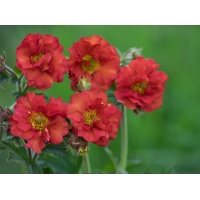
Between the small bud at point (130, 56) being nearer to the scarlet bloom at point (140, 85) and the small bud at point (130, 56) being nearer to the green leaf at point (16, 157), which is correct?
the scarlet bloom at point (140, 85)

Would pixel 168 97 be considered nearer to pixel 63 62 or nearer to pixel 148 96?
pixel 148 96

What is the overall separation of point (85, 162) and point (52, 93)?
0.86m

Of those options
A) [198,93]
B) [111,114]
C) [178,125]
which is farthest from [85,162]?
[198,93]

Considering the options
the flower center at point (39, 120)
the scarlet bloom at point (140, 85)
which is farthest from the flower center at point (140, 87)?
the flower center at point (39, 120)

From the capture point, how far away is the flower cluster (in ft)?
2.95

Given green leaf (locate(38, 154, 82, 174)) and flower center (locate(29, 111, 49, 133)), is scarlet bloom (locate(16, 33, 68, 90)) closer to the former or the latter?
flower center (locate(29, 111, 49, 133))

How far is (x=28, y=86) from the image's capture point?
38.1 inches

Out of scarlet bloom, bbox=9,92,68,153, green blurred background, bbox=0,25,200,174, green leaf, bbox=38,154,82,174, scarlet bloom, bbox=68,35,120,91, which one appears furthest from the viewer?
green blurred background, bbox=0,25,200,174

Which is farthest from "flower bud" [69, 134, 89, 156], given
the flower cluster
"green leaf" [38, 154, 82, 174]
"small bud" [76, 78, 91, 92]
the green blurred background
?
the green blurred background

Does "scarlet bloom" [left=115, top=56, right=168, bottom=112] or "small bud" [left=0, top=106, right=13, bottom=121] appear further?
"scarlet bloom" [left=115, top=56, right=168, bottom=112]

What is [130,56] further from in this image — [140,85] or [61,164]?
[61,164]

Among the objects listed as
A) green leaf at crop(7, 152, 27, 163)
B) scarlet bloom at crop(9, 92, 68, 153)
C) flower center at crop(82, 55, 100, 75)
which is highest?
flower center at crop(82, 55, 100, 75)

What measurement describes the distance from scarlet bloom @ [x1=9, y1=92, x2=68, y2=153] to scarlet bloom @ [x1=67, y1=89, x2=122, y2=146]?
0.07 feet

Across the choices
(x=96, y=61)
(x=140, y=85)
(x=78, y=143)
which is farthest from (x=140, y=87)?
(x=78, y=143)
